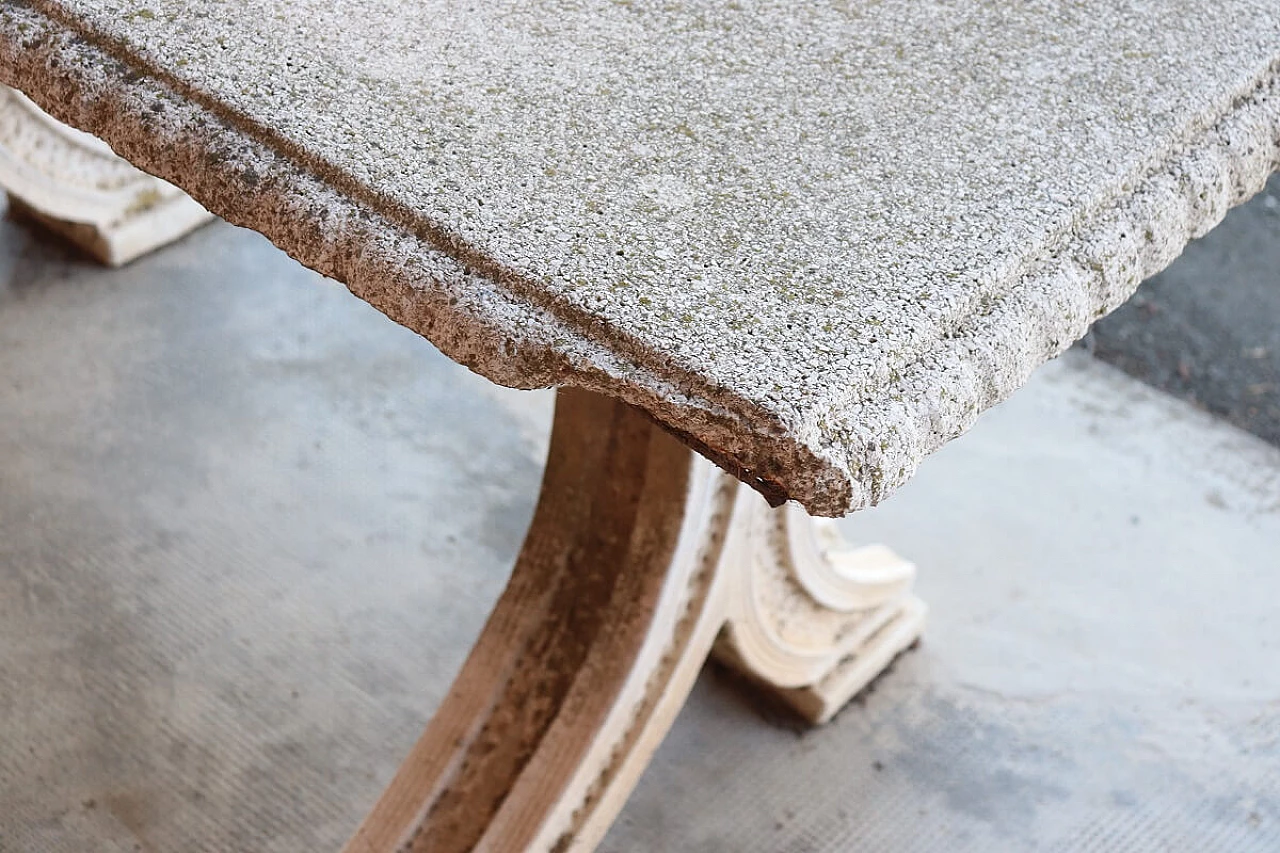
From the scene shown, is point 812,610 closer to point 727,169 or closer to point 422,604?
point 422,604

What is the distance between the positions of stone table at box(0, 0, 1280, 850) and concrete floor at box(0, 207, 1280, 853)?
81 cm

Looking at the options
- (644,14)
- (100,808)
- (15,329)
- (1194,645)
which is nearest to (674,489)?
(644,14)

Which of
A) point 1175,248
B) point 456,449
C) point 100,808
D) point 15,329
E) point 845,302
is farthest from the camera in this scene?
point 15,329

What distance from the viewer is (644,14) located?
0.96 meters

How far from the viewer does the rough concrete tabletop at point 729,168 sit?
2.29ft

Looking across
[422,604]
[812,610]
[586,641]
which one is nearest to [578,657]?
[586,641]

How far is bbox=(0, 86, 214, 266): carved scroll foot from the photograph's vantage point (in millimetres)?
1952

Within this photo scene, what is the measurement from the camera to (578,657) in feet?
4.17

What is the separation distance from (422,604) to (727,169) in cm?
98

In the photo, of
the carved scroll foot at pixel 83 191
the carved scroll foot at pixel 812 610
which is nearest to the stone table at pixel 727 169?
the carved scroll foot at pixel 812 610

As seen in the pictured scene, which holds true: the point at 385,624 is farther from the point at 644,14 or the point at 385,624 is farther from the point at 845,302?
the point at 845,302

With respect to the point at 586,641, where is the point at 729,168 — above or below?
above

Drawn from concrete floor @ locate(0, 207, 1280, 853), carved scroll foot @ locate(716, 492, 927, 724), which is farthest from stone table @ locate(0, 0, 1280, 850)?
concrete floor @ locate(0, 207, 1280, 853)

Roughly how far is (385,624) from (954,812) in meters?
0.68
